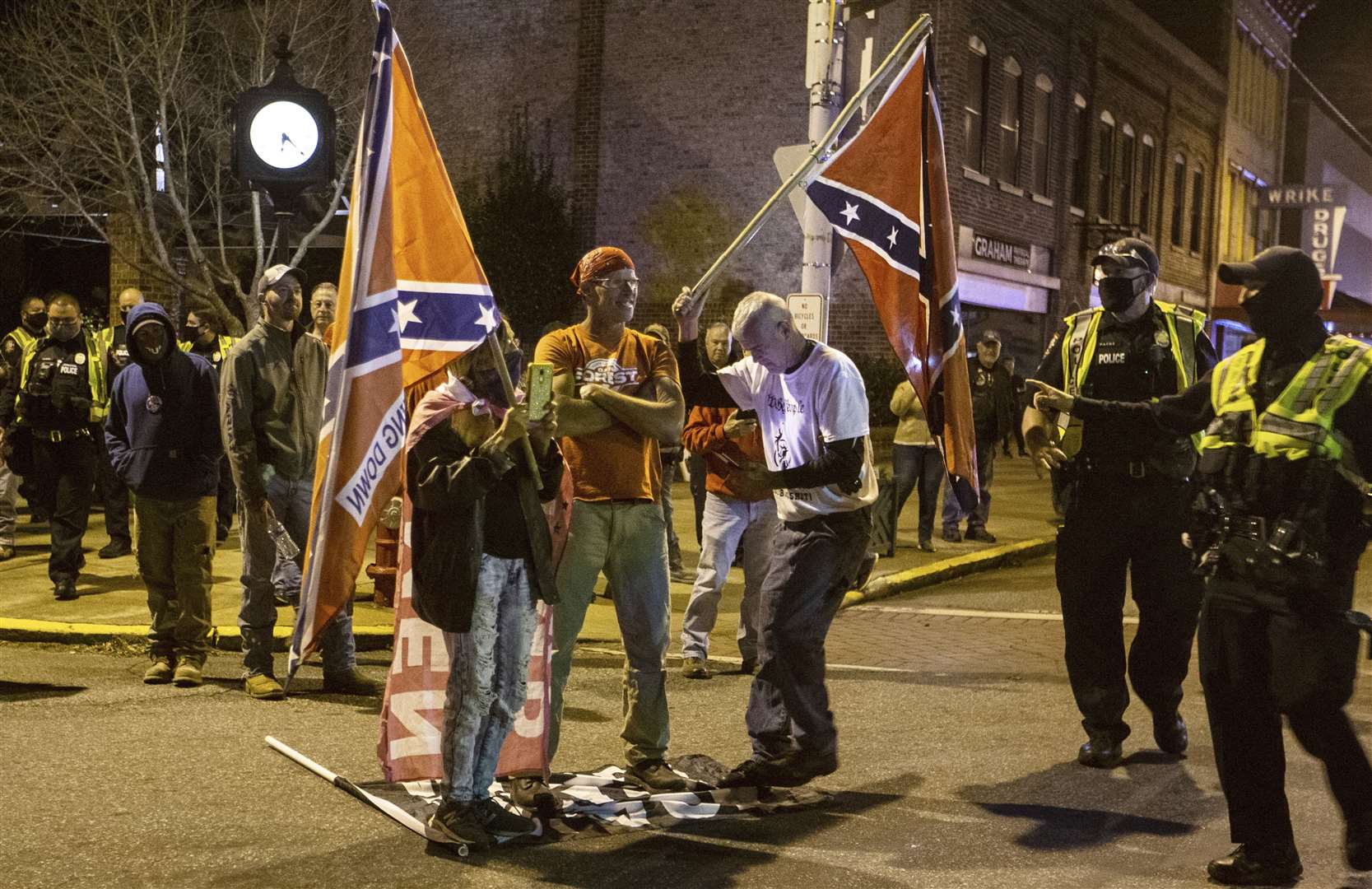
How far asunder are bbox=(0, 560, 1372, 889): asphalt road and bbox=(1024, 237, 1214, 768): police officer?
1.08 ft

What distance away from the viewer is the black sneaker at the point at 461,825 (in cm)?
504

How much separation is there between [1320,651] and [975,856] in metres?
1.31

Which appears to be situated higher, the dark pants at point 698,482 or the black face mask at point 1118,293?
the black face mask at point 1118,293

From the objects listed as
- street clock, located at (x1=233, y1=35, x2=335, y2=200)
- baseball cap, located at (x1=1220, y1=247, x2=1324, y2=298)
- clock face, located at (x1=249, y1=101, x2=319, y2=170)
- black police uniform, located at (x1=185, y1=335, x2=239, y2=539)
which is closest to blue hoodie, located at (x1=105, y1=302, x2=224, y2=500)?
street clock, located at (x1=233, y1=35, x2=335, y2=200)

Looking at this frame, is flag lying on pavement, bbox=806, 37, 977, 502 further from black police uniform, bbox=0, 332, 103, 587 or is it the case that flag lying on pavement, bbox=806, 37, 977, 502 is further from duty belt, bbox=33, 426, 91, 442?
duty belt, bbox=33, 426, 91, 442

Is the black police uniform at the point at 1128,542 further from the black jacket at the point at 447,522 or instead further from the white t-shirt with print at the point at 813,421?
the black jacket at the point at 447,522

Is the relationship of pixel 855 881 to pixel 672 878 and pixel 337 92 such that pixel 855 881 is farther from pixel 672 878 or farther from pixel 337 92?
pixel 337 92

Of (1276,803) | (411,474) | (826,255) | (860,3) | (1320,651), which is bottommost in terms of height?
(1276,803)

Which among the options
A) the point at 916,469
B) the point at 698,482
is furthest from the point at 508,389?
the point at 916,469

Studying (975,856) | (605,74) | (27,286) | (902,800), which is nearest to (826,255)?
(902,800)

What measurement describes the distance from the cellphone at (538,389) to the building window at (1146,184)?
95.1 ft

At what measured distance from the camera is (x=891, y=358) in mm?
22984

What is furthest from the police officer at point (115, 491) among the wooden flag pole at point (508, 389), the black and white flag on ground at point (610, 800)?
the wooden flag pole at point (508, 389)

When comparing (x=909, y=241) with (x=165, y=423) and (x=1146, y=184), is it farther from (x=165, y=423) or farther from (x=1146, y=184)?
(x=1146, y=184)
